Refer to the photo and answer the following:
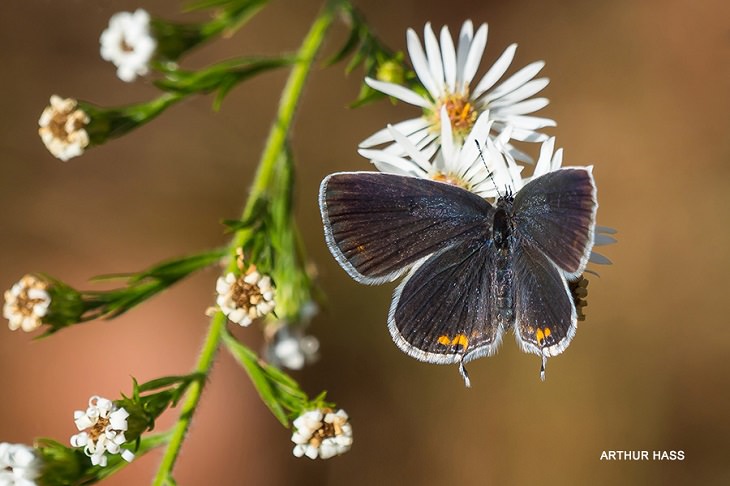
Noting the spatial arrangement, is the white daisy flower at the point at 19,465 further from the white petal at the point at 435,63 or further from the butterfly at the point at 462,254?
the white petal at the point at 435,63

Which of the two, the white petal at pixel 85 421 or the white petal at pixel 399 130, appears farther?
the white petal at pixel 399 130

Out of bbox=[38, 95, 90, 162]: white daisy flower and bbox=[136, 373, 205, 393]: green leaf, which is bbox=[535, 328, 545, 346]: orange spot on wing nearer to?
Answer: bbox=[136, 373, 205, 393]: green leaf

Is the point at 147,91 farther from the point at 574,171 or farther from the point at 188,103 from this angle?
the point at 574,171

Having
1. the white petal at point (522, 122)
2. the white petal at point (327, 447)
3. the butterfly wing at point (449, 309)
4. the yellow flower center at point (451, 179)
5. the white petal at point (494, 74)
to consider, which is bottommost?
the white petal at point (327, 447)

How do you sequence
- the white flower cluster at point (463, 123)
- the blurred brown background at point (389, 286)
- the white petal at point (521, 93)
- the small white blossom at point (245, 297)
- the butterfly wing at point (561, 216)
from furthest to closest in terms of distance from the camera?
the blurred brown background at point (389, 286) < the white petal at point (521, 93) < the white flower cluster at point (463, 123) < the small white blossom at point (245, 297) < the butterfly wing at point (561, 216)

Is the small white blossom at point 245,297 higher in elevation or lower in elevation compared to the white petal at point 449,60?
lower

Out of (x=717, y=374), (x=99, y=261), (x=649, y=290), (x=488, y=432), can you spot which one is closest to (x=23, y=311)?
(x=99, y=261)

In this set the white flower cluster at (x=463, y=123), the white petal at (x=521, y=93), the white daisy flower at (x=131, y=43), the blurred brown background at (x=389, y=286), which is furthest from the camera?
the blurred brown background at (x=389, y=286)

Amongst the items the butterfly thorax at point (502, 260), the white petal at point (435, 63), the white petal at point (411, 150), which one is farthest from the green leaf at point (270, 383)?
the white petal at point (435, 63)
